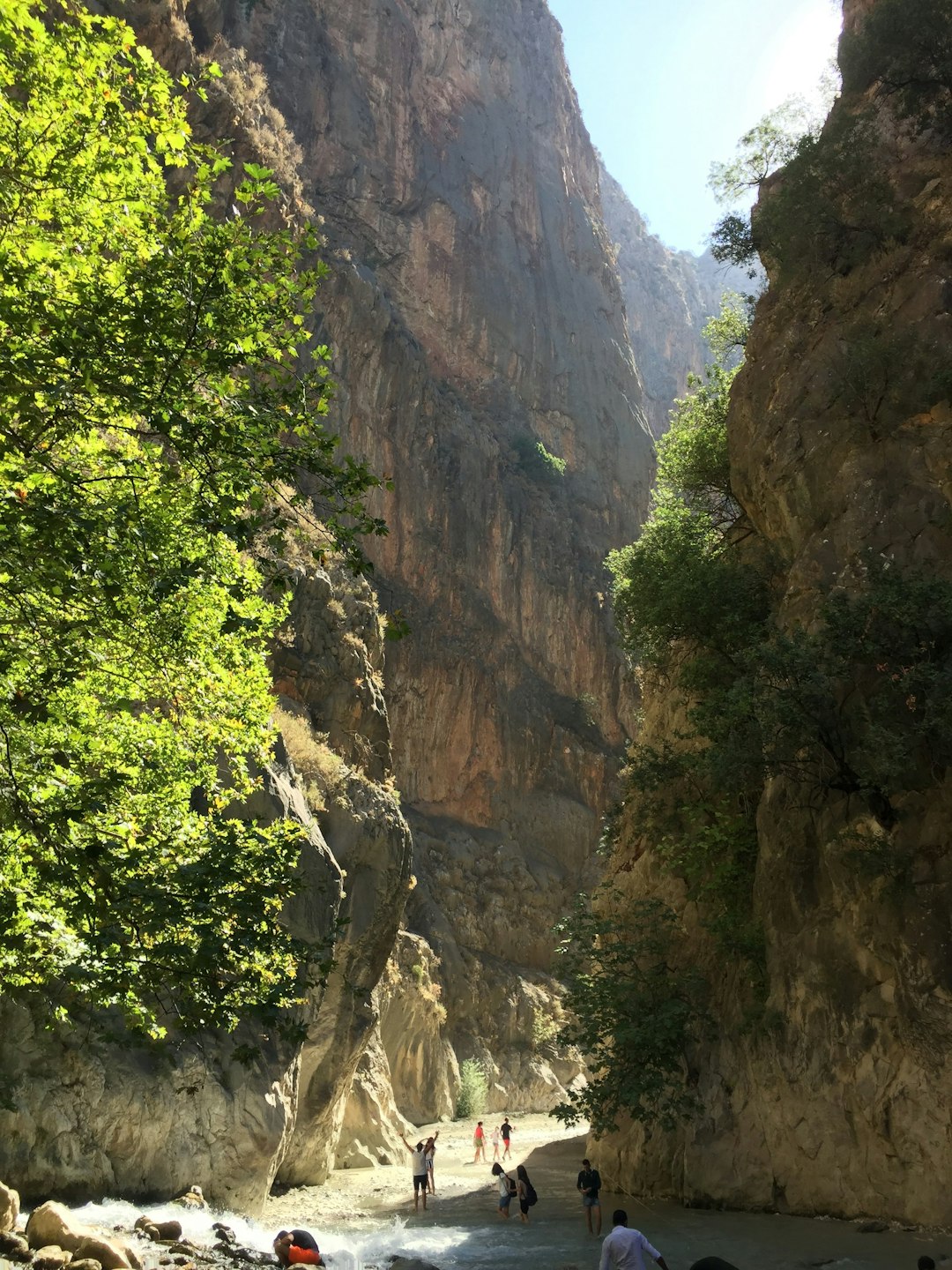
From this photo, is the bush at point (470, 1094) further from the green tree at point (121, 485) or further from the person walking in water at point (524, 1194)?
the green tree at point (121, 485)

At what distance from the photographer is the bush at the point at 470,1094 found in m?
40.8

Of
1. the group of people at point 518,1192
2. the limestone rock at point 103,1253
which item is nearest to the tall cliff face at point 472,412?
the group of people at point 518,1192

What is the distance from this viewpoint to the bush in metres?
40.8

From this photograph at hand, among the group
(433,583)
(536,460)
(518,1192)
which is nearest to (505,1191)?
(518,1192)

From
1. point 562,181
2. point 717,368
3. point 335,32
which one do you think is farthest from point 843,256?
point 562,181

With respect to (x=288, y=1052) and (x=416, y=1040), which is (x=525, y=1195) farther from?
(x=416, y=1040)

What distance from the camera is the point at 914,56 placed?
22766 mm

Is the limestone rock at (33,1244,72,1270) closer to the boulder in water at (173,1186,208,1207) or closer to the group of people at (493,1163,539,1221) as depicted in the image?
the boulder in water at (173,1186,208,1207)

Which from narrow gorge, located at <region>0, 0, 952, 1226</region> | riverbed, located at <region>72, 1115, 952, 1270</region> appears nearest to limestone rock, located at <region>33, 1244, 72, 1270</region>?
narrow gorge, located at <region>0, 0, 952, 1226</region>

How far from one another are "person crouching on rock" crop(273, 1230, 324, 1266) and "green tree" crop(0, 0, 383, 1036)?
3423mm

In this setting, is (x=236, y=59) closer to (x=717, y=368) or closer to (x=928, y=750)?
(x=717, y=368)

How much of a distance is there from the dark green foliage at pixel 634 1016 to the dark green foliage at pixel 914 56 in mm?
19505

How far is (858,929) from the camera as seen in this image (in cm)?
1605

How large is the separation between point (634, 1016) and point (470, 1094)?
26.7m
